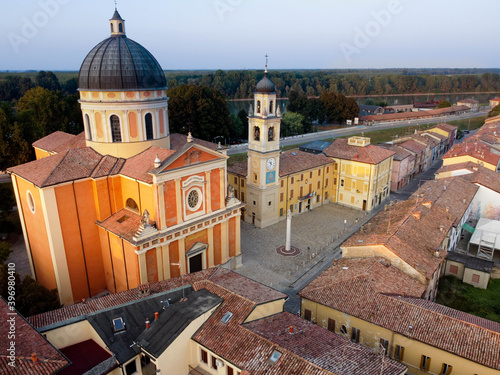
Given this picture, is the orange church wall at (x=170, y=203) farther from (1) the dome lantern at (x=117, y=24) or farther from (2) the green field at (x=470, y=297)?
(2) the green field at (x=470, y=297)

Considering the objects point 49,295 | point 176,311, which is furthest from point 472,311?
point 49,295

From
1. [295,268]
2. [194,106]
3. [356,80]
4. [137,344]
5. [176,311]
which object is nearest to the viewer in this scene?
[137,344]

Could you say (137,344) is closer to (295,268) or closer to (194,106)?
(295,268)

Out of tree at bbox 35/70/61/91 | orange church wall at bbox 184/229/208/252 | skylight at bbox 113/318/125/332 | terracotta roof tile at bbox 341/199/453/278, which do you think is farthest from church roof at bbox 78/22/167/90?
tree at bbox 35/70/61/91

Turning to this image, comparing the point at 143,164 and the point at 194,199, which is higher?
the point at 143,164

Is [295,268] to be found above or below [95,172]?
below

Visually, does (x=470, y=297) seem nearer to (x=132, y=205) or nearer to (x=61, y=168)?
(x=132, y=205)

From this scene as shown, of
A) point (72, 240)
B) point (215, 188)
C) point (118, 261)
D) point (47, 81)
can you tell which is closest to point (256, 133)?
point (215, 188)
